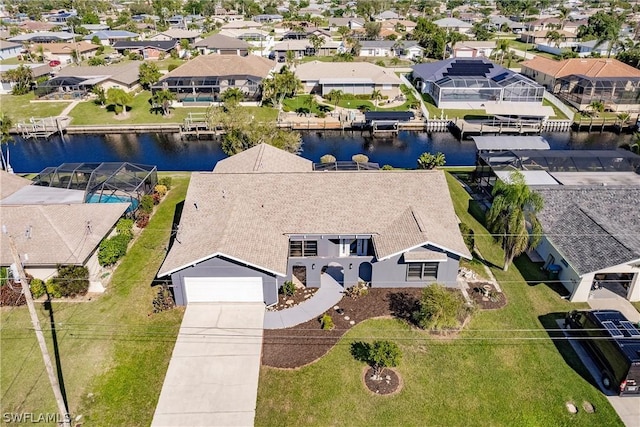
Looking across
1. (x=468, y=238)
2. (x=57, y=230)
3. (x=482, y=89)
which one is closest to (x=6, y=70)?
(x=57, y=230)

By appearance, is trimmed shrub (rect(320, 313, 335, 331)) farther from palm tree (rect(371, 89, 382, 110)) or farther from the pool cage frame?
palm tree (rect(371, 89, 382, 110))

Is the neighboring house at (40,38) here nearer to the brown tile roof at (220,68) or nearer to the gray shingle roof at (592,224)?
the brown tile roof at (220,68)

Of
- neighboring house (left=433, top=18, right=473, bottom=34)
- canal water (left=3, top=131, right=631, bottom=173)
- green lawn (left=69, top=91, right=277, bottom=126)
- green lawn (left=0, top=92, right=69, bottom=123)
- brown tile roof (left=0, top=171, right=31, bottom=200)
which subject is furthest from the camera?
neighboring house (left=433, top=18, right=473, bottom=34)

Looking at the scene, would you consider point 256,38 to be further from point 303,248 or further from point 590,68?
point 303,248

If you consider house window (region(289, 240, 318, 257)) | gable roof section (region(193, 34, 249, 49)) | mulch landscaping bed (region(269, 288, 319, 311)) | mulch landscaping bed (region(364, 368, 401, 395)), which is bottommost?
mulch landscaping bed (region(364, 368, 401, 395))

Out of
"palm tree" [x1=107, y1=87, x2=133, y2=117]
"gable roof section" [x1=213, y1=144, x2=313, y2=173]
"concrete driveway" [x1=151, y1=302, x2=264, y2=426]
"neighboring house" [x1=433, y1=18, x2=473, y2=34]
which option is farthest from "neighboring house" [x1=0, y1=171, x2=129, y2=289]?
"neighboring house" [x1=433, y1=18, x2=473, y2=34]

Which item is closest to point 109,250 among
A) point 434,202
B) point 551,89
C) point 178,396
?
point 178,396

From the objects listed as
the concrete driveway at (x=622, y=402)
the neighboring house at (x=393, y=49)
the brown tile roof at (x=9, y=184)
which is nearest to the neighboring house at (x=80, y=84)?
the brown tile roof at (x=9, y=184)
